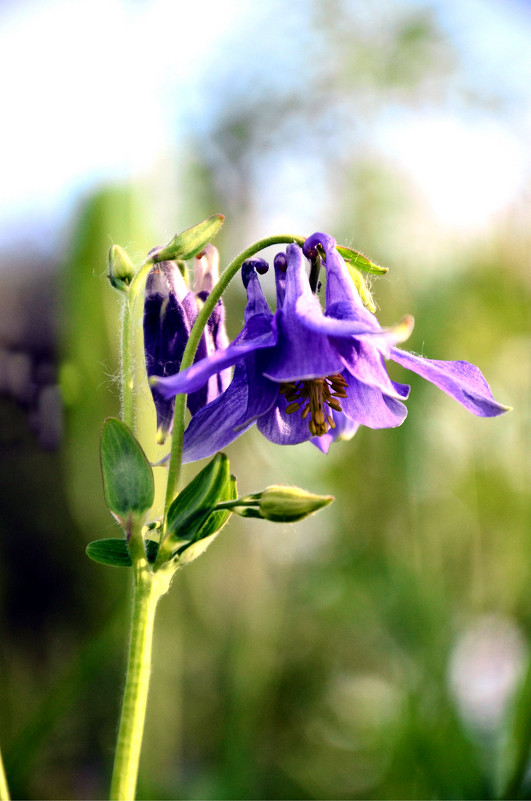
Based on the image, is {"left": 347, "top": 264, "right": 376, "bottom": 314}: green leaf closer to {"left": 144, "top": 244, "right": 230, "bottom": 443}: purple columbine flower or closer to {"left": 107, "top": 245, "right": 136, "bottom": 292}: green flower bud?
{"left": 144, "top": 244, "right": 230, "bottom": 443}: purple columbine flower

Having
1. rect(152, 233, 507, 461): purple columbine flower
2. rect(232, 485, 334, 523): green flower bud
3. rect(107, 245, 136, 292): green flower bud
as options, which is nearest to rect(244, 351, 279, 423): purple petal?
rect(152, 233, 507, 461): purple columbine flower

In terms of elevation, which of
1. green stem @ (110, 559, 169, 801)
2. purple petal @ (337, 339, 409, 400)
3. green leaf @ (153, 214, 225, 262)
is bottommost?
green stem @ (110, 559, 169, 801)

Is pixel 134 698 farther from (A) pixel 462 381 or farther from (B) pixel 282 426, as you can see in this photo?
(A) pixel 462 381

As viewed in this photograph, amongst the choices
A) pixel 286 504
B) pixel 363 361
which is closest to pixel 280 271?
pixel 363 361

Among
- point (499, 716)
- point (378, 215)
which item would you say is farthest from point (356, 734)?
point (378, 215)

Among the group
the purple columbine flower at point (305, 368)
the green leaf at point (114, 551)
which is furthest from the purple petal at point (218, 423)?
the green leaf at point (114, 551)

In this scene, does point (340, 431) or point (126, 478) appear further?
point (340, 431)
